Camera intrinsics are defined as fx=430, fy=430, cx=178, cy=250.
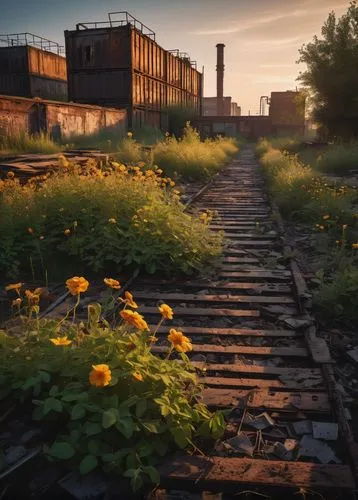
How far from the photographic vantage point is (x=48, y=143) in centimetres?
1238

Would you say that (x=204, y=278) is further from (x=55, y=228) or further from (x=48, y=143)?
(x=48, y=143)

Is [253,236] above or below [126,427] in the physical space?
below

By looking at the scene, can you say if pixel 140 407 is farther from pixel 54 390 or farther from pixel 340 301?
pixel 340 301

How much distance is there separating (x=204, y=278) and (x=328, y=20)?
26239 millimetres

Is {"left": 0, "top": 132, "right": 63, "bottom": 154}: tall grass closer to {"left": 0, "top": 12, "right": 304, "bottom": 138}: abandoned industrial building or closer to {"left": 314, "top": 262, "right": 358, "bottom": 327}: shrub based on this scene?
{"left": 0, "top": 12, "right": 304, "bottom": 138}: abandoned industrial building

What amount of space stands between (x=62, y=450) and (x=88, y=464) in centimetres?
15

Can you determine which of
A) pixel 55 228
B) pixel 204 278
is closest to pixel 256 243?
pixel 204 278

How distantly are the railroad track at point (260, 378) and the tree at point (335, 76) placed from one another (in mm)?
21956

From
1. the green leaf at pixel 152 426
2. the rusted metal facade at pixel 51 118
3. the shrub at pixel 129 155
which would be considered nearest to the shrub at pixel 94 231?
the green leaf at pixel 152 426

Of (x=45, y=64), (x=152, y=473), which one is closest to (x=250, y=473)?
(x=152, y=473)

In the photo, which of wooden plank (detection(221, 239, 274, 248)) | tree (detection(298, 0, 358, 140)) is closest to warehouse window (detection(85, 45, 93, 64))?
tree (detection(298, 0, 358, 140))

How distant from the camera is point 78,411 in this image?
7.04ft

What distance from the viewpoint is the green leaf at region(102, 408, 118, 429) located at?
204 centimetres

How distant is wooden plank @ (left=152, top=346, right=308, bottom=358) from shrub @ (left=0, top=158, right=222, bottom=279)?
1.72m
